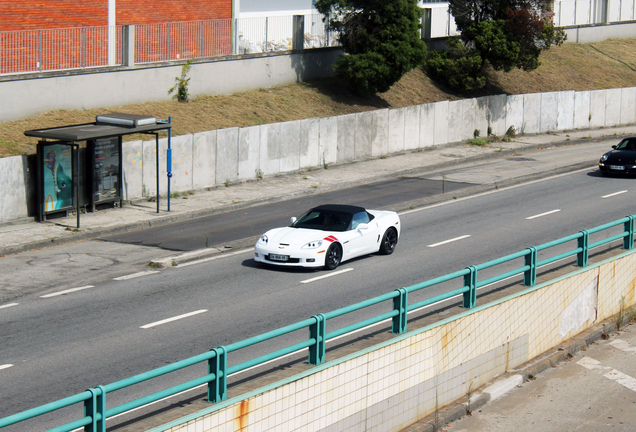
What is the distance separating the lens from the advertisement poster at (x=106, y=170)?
74.2 ft

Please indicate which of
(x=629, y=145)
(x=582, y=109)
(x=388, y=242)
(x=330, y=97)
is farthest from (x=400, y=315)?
(x=582, y=109)

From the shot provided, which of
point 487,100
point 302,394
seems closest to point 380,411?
point 302,394

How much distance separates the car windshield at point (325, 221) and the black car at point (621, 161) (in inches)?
580

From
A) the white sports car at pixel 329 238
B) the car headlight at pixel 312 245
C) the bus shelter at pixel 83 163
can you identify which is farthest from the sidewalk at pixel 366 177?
the car headlight at pixel 312 245

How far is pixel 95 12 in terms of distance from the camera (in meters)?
32.3

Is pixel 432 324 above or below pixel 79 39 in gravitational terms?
below

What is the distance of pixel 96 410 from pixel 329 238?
10480mm

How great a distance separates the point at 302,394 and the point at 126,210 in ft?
51.2

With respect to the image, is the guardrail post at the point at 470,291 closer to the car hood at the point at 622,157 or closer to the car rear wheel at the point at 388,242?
the car rear wheel at the point at 388,242

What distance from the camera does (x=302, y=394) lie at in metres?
8.49

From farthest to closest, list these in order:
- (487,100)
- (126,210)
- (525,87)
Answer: (525,87) → (487,100) → (126,210)

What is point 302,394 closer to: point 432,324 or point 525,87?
point 432,324

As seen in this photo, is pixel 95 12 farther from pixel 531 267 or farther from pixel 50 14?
pixel 531 267

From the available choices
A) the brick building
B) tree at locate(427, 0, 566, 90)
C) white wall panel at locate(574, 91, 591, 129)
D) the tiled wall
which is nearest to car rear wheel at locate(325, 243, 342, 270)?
the tiled wall
